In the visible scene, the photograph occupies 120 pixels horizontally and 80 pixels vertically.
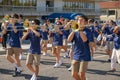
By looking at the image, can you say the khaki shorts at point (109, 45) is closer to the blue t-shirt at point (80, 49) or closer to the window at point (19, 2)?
the blue t-shirt at point (80, 49)

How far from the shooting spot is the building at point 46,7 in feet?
157

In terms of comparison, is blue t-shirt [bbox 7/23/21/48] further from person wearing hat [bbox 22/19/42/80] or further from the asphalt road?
person wearing hat [bbox 22/19/42/80]

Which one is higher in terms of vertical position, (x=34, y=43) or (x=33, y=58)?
(x=34, y=43)

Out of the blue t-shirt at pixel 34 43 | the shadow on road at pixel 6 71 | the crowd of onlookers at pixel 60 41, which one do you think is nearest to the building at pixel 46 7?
the crowd of onlookers at pixel 60 41

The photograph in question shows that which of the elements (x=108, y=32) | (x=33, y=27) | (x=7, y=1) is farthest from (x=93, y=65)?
(x=7, y=1)

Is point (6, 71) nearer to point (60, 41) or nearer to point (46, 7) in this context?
point (60, 41)

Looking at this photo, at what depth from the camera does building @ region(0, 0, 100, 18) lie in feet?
157

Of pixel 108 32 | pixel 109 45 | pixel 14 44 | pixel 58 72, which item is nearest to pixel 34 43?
pixel 14 44

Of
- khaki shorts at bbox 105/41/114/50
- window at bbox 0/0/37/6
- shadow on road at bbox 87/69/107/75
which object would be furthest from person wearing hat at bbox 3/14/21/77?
window at bbox 0/0/37/6

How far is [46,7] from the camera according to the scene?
169 feet

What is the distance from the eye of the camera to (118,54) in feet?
Answer: 35.9

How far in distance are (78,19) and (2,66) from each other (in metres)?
5.39

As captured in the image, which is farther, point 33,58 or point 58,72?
point 58,72

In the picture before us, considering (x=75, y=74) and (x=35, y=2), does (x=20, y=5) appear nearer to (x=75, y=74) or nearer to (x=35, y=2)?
(x=35, y=2)
